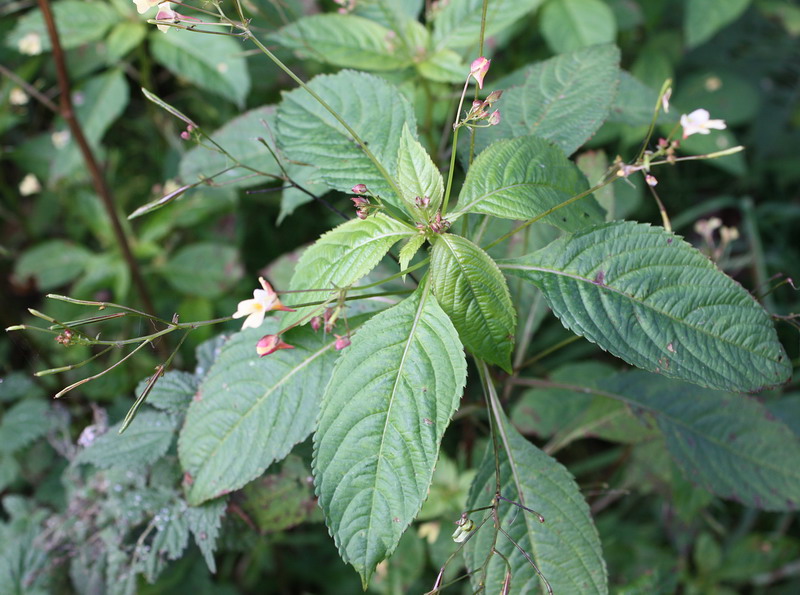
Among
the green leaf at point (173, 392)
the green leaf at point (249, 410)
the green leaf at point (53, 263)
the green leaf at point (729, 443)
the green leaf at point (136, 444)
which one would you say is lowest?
the green leaf at point (729, 443)

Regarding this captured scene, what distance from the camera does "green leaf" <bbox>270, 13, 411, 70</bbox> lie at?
1.55m

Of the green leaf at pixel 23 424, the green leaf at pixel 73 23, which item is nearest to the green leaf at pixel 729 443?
the green leaf at pixel 23 424

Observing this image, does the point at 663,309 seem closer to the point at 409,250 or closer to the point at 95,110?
the point at 409,250

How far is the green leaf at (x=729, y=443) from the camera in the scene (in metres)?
1.40

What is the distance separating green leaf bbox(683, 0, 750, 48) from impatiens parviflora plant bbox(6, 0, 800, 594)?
1083 mm

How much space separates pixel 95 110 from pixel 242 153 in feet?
2.62

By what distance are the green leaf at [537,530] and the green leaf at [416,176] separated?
0.49 metres

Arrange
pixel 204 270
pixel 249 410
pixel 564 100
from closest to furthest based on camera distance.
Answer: pixel 249 410 → pixel 564 100 → pixel 204 270

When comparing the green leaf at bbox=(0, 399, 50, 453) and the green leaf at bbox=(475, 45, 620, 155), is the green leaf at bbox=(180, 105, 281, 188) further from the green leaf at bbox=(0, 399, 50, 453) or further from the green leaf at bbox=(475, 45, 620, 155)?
the green leaf at bbox=(0, 399, 50, 453)

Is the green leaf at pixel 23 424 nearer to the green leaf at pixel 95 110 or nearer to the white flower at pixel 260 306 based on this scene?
the green leaf at pixel 95 110

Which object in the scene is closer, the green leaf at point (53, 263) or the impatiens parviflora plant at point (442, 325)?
the impatiens parviflora plant at point (442, 325)

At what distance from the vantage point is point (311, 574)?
2100 mm

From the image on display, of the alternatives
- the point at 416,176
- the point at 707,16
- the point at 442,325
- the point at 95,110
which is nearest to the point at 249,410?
the point at 442,325

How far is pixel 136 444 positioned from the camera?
51.9 inches
